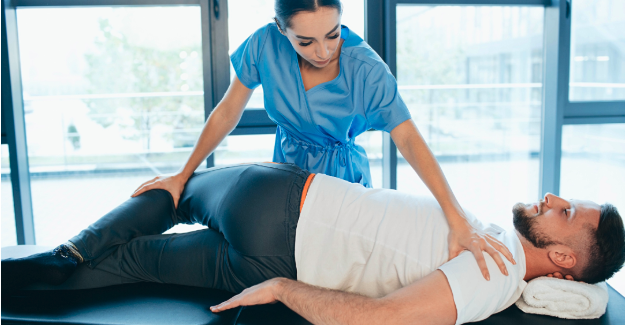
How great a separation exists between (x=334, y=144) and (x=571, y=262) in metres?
0.82

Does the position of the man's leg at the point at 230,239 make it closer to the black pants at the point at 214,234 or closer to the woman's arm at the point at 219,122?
the black pants at the point at 214,234

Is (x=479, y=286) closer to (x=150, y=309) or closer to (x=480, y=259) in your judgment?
(x=480, y=259)

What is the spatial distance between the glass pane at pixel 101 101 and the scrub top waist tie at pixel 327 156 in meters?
0.95

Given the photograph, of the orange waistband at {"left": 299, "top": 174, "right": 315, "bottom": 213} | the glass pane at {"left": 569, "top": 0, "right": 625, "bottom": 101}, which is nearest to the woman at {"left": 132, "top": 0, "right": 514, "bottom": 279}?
the orange waistband at {"left": 299, "top": 174, "right": 315, "bottom": 213}

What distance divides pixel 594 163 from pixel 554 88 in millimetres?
612

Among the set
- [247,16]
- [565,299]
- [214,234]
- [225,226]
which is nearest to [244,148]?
[247,16]

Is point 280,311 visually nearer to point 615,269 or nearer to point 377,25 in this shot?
point 615,269

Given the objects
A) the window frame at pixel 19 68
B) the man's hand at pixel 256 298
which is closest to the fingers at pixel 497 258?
the man's hand at pixel 256 298

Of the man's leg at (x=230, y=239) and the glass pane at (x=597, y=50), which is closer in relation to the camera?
the man's leg at (x=230, y=239)

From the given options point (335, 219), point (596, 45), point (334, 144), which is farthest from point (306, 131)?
point (596, 45)

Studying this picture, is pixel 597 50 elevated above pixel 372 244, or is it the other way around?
pixel 597 50

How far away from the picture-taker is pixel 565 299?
1141 millimetres

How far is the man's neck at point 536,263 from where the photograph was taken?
4.00 ft

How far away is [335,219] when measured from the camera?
1.23 m
